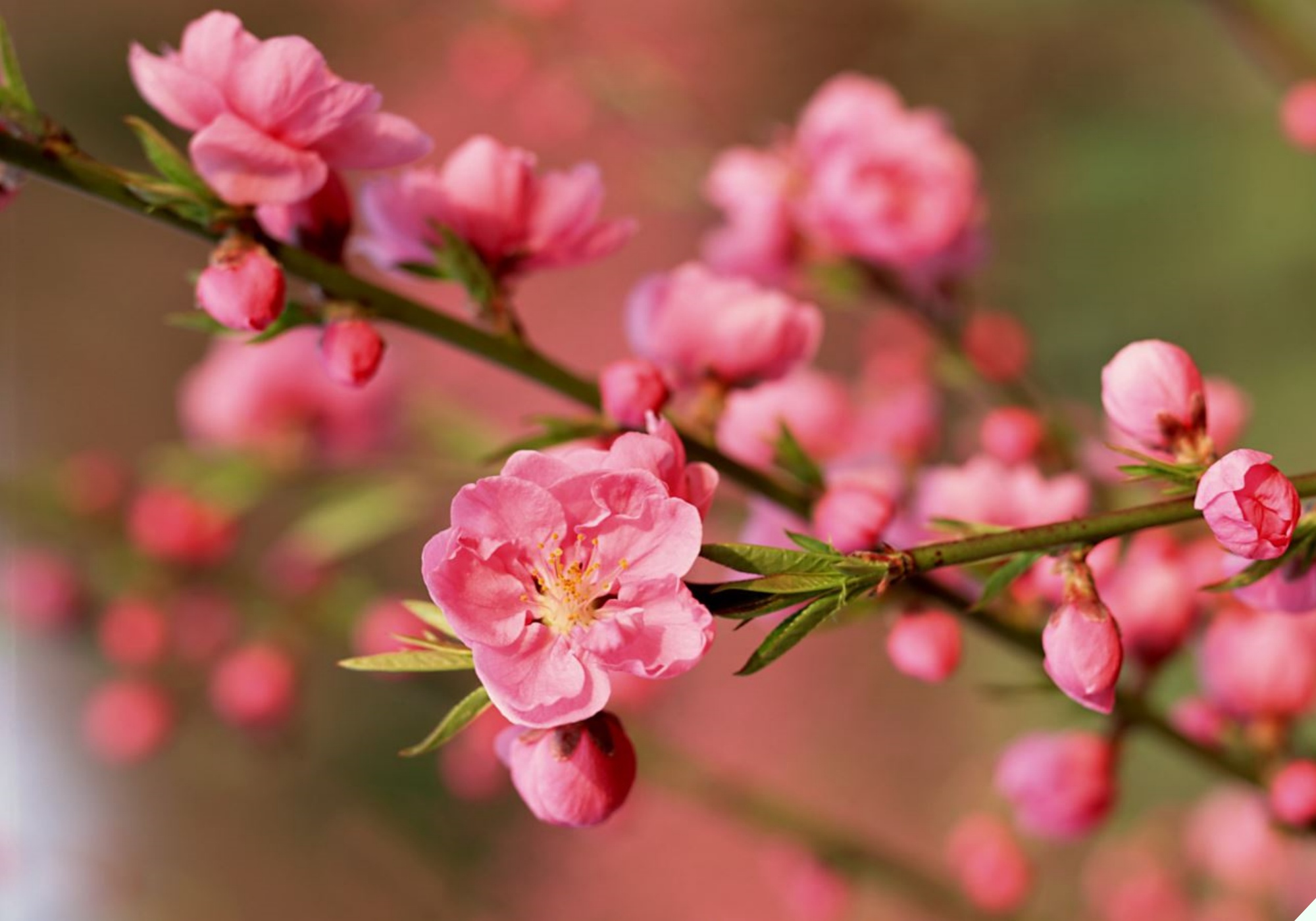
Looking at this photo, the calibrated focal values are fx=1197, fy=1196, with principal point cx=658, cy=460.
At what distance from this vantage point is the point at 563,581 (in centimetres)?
32

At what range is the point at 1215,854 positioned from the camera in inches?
38.4

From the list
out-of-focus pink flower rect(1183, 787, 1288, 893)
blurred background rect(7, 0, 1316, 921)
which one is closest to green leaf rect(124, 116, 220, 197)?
blurred background rect(7, 0, 1316, 921)

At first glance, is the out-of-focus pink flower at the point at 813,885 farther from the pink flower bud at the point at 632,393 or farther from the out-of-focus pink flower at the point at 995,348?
the pink flower bud at the point at 632,393

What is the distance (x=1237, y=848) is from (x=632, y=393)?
79cm

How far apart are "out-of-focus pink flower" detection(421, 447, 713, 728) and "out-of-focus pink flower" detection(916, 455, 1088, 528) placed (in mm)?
226

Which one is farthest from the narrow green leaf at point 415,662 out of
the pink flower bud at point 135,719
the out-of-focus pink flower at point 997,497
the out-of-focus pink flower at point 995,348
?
the pink flower bud at point 135,719

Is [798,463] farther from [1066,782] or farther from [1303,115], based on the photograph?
[1303,115]

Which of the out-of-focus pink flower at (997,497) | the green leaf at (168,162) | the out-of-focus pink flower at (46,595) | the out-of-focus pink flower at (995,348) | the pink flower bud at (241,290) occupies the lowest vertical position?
the out-of-focus pink flower at (46,595)

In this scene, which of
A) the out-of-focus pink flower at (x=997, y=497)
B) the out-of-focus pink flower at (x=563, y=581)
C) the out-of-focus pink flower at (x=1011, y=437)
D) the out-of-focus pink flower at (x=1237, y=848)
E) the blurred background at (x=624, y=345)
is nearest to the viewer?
the out-of-focus pink flower at (x=563, y=581)

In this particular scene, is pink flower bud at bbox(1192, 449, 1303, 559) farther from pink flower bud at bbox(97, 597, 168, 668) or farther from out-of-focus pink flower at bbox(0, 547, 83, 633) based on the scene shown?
out-of-focus pink flower at bbox(0, 547, 83, 633)

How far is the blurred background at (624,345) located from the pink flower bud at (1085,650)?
69cm

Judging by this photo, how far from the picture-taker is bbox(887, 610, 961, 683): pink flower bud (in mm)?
430

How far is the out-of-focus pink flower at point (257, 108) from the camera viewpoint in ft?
1.17

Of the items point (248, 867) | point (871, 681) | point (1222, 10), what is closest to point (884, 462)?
point (1222, 10)
